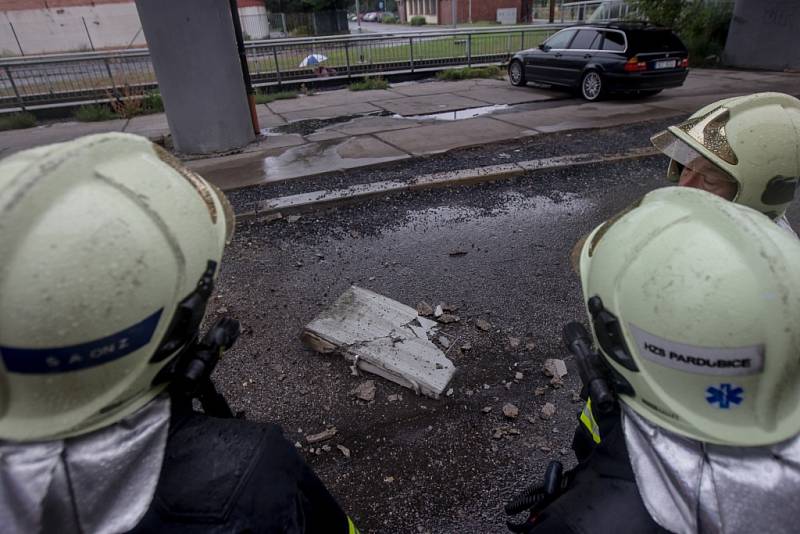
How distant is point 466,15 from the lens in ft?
174

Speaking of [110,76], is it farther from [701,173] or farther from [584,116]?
[701,173]

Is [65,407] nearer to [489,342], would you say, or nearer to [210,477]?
[210,477]

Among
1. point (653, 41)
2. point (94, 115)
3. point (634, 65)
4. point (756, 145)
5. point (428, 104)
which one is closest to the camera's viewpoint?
point (756, 145)

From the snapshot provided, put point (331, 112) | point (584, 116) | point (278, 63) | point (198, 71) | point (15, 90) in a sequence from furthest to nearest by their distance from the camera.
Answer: point (278, 63)
point (15, 90)
point (331, 112)
point (584, 116)
point (198, 71)

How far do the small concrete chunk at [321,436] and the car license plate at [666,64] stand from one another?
404 inches

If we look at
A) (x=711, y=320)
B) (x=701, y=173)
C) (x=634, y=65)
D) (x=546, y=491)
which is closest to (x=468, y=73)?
(x=634, y=65)

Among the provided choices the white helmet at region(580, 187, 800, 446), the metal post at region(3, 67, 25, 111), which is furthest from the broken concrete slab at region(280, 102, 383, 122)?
the white helmet at region(580, 187, 800, 446)

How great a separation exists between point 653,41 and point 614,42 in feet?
2.48

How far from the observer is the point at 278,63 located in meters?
14.0

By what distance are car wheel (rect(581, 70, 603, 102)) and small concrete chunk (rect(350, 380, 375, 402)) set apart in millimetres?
9372

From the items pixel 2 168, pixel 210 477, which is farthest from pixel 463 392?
pixel 2 168

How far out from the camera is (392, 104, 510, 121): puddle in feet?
30.3

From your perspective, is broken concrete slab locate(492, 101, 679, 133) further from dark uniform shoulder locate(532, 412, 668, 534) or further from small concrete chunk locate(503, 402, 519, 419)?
dark uniform shoulder locate(532, 412, 668, 534)

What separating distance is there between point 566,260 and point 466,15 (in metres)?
56.3
